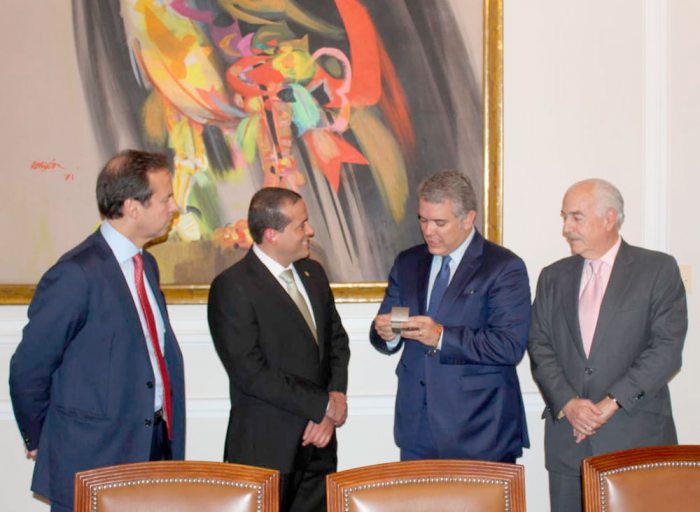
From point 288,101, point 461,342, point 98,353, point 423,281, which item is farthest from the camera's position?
point 288,101

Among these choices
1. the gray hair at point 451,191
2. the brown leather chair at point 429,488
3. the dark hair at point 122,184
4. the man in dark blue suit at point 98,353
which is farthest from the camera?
the gray hair at point 451,191

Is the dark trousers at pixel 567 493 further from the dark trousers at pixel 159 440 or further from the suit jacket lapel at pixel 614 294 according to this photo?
the dark trousers at pixel 159 440

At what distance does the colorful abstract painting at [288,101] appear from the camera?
13.1 feet

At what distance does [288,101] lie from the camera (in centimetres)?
402

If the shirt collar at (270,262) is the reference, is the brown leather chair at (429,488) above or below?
below

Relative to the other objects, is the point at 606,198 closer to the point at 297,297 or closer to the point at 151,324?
the point at 297,297

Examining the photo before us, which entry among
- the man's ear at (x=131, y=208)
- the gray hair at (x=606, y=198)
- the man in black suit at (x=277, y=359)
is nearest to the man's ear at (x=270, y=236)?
the man in black suit at (x=277, y=359)

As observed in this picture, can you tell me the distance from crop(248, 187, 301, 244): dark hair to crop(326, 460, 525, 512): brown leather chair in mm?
1287

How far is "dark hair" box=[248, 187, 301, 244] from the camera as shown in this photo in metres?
3.28

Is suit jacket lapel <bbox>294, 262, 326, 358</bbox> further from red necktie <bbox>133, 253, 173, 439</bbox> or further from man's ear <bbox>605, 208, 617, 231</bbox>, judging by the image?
man's ear <bbox>605, 208, 617, 231</bbox>

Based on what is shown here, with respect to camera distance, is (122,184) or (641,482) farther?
(122,184)

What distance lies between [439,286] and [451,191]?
15.7 inches

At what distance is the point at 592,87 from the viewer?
4.04 m
